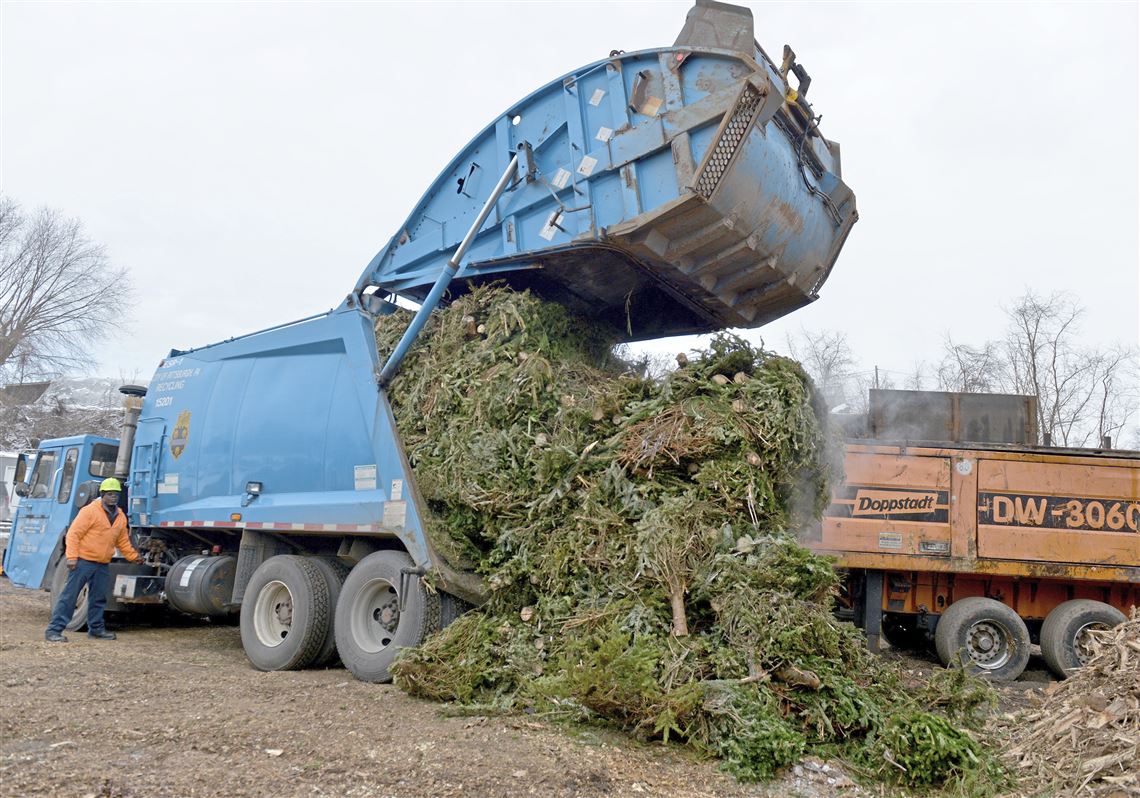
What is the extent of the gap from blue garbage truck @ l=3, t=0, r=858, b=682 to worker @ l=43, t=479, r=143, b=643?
44cm

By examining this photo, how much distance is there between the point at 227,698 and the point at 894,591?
265 inches

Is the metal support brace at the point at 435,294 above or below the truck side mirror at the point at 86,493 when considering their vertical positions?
above

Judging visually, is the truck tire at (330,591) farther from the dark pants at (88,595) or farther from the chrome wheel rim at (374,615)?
the dark pants at (88,595)

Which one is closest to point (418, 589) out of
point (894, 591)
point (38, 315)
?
point (894, 591)

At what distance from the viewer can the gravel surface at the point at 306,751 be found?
3621mm

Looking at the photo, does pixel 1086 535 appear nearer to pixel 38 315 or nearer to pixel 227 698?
pixel 227 698

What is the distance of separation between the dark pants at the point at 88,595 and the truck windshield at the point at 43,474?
1.95 m

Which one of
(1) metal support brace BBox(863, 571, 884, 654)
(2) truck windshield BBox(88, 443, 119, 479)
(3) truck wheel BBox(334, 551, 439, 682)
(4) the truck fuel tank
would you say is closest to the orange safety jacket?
(4) the truck fuel tank

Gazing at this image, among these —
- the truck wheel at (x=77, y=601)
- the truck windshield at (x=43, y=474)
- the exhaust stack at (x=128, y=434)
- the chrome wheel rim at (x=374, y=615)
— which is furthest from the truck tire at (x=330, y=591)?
the truck windshield at (x=43, y=474)

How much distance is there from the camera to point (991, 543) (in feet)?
29.0

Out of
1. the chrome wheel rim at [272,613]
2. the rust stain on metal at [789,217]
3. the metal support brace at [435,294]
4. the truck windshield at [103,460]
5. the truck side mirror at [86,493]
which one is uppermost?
the rust stain on metal at [789,217]

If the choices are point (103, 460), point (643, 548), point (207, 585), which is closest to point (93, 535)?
point (207, 585)

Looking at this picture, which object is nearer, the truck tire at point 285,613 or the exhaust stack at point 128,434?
the truck tire at point 285,613

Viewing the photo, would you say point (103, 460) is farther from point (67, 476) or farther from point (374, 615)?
point (374, 615)
